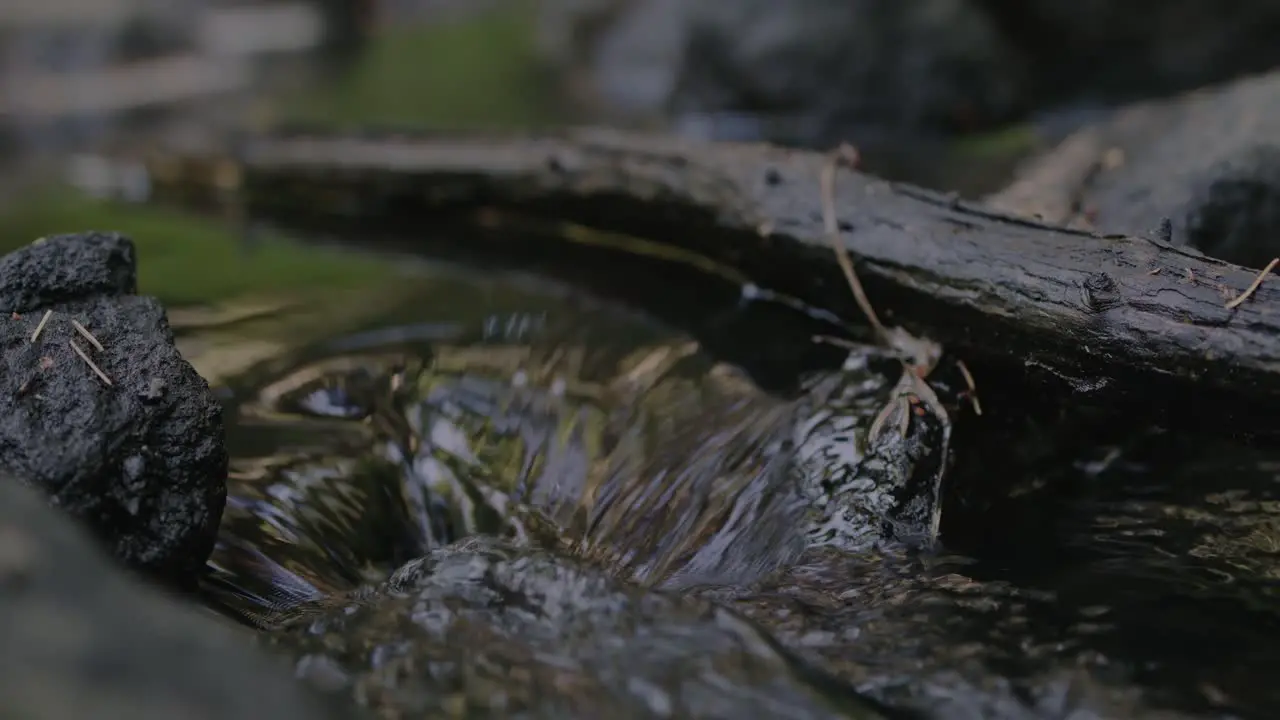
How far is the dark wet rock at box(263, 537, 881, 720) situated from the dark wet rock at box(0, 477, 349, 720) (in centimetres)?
29

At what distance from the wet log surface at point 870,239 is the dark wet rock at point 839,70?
228cm

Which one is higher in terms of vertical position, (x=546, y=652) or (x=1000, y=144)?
(x=1000, y=144)

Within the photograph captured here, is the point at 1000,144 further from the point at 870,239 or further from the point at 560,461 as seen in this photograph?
the point at 560,461

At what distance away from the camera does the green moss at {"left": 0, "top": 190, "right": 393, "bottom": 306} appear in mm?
4746

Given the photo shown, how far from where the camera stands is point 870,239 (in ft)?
11.0

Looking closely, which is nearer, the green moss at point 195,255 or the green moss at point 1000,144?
the green moss at point 195,255

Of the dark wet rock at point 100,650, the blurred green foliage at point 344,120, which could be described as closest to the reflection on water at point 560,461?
the dark wet rock at point 100,650

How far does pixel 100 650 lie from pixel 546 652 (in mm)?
757

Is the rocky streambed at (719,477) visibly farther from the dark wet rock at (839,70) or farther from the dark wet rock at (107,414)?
the dark wet rock at (839,70)

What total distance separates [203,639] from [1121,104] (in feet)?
23.0

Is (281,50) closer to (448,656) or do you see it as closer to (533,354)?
(533,354)

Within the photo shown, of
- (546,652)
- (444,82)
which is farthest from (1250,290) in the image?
(444,82)

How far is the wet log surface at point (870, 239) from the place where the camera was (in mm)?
2311

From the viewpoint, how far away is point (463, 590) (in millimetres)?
2020
